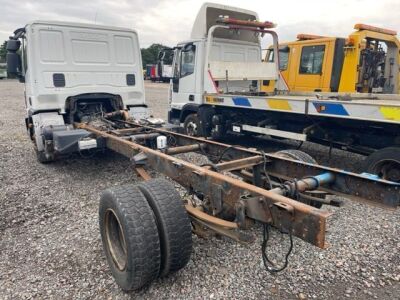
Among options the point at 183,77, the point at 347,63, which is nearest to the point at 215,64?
the point at 183,77

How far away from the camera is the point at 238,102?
7.00 metres

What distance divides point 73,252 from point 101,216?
0.59m

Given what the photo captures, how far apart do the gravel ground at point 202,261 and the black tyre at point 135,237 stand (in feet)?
0.52

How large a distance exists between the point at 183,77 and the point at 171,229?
6.42 metres

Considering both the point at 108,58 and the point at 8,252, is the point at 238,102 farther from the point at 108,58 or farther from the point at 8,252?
the point at 8,252

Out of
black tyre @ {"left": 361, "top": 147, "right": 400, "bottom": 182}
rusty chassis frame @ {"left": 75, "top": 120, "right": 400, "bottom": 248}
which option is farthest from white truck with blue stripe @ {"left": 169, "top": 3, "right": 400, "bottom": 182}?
rusty chassis frame @ {"left": 75, "top": 120, "right": 400, "bottom": 248}

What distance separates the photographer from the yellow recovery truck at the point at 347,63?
25.5ft

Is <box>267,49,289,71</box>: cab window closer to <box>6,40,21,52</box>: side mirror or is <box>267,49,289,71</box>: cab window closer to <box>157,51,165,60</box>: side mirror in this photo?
<box>157,51,165,60</box>: side mirror

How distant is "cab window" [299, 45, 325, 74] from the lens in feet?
27.7

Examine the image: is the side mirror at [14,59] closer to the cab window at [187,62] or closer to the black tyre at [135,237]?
the cab window at [187,62]

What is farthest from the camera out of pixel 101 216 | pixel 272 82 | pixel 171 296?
pixel 272 82

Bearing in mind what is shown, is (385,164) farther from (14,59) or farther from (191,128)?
(14,59)

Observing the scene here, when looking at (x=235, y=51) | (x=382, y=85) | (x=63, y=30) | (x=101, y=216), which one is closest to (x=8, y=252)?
(x=101, y=216)

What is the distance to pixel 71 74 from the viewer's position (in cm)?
605
